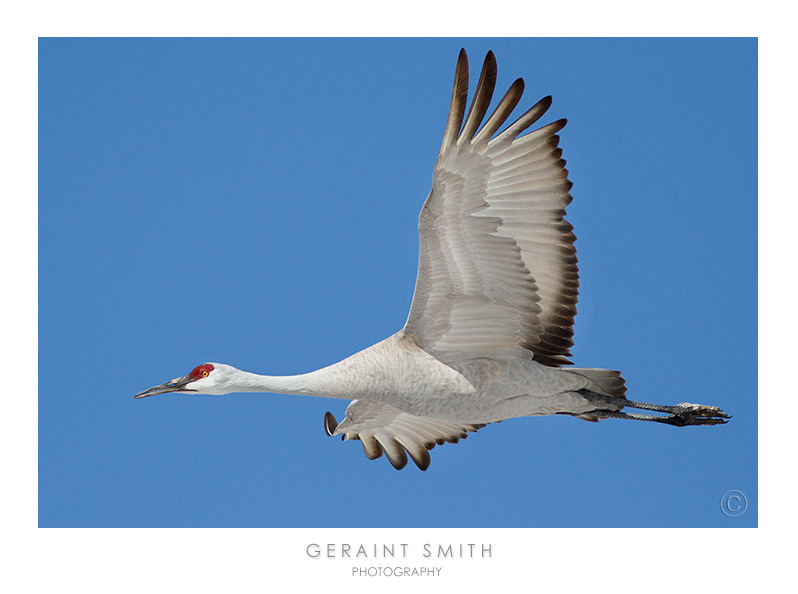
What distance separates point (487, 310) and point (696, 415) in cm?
263

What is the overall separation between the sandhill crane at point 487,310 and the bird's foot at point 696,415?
0.01 meters

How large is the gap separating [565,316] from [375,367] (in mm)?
1998

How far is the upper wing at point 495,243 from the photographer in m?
9.55

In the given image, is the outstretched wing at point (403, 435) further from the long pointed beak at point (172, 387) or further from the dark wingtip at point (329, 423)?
the long pointed beak at point (172, 387)

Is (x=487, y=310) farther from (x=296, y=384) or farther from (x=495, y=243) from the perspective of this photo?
(x=296, y=384)

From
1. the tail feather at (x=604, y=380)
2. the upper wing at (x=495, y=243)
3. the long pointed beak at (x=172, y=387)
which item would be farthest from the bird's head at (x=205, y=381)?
the tail feather at (x=604, y=380)

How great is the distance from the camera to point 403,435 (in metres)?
12.8

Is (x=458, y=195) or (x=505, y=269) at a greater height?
(x=458, y=195)

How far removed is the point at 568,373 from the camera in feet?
34.2

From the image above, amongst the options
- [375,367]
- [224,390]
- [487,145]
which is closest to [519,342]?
[375,367]

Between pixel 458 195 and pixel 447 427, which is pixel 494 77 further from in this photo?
pixel 447 427

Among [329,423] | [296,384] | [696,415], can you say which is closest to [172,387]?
[296,384]

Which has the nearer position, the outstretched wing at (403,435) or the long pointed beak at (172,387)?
the long pointed beak at (172,387)

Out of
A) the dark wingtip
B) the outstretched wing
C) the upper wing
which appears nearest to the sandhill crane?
the upper wing
